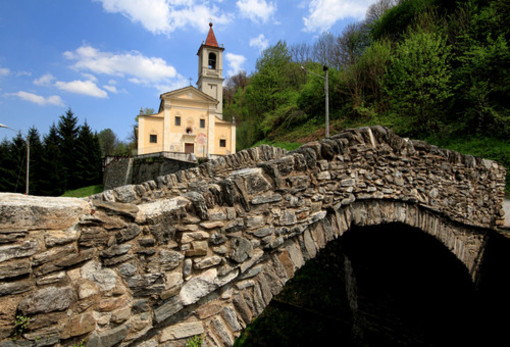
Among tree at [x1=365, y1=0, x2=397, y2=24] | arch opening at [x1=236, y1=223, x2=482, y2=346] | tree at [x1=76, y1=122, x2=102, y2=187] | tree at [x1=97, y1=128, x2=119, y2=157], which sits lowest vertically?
arch opening at [x1=236, y1=223, x2=482, y2=346]

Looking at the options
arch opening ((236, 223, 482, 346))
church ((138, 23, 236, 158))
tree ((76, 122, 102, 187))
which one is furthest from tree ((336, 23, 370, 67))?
tree ((76, 122, 102, 187))

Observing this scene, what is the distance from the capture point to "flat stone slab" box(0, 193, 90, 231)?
1682mm

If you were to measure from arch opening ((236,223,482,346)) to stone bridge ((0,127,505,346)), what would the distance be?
204 cm

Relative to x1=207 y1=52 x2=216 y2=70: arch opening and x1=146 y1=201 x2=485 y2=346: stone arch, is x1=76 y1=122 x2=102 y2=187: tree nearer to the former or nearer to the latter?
x1=207 y1=52 x2=216 y2=70: arch opening

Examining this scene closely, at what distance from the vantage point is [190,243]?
2.41 m

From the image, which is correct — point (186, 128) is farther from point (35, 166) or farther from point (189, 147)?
point (35, 166)

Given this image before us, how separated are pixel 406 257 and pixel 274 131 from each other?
2122 centimetres

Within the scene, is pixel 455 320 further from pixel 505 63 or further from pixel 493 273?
pixel 505 63

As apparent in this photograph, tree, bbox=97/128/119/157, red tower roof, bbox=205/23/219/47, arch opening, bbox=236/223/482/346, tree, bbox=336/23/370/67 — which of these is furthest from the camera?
tree, bbox=97/128/119/157

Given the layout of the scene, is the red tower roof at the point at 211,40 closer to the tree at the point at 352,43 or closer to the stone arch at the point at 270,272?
the tree at the point at 352,43

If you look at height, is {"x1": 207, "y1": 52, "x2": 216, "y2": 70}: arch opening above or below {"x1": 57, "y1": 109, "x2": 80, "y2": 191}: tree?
above

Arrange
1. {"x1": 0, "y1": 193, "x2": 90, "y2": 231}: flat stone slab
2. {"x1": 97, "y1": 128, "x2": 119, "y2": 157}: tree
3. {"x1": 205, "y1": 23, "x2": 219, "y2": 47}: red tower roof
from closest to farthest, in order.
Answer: {"x1": 0, "y1": 193, "x2": 90, "y2": 231}: flat stone slab < {"x1": 205, "y1": 23, "x2": 219, "y2": 47}: red tower roof < {"x1": 97, "y1": 128, "x2": 119, "y2": 157}: tree

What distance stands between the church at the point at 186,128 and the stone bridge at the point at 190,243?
936 inches

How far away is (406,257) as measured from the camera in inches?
254
